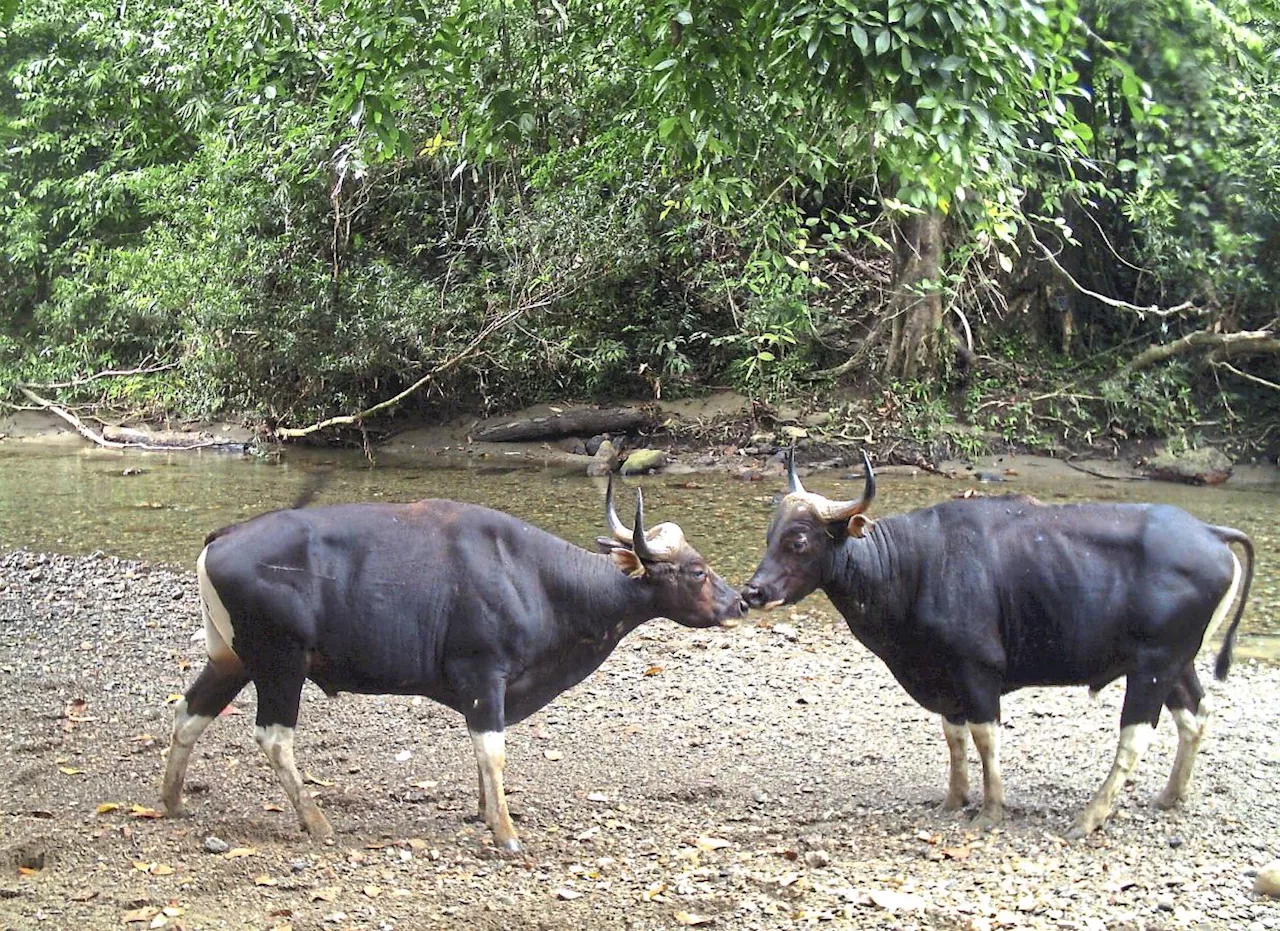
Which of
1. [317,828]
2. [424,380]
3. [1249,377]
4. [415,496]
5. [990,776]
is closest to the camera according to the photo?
[317,828]

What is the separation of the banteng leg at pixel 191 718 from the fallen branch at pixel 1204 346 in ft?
50.0

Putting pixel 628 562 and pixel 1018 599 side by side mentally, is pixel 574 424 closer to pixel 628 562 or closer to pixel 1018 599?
pixel 628 562

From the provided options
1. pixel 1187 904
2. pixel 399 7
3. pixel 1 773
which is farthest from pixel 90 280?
pixel 1187 904

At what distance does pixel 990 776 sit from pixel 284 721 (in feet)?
10.3

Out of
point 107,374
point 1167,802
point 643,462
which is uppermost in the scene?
point 107,374

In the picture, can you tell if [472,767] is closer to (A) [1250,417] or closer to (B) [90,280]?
(A) [1250,417]

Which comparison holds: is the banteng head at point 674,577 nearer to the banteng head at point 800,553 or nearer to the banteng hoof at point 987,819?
the banteng head at point 800,553

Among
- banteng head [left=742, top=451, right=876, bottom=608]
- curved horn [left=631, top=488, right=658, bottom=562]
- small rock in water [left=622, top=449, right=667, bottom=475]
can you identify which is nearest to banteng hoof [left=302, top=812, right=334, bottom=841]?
curved horn [left=631, top=488, right=658, bottom=562]

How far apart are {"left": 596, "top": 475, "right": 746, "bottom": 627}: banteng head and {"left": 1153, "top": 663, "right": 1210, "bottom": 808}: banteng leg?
2.06 meters

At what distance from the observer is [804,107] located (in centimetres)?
775

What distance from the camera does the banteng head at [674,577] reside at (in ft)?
20.1

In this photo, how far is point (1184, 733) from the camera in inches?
233

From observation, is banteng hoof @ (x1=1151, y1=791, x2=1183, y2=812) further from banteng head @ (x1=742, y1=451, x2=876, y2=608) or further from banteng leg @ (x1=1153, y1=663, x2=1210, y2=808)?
banteng head @ (x1=742, y1=451, x2=876, y2=608)

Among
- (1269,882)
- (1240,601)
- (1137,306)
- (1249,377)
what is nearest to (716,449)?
(1137,306)
